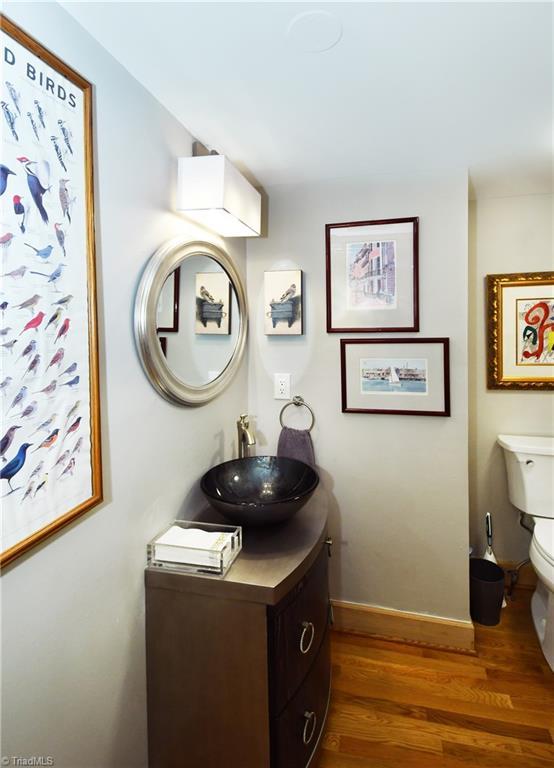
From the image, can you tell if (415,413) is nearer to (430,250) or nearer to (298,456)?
(298,456)

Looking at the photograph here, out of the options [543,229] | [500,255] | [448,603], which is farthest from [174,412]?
[543,229]

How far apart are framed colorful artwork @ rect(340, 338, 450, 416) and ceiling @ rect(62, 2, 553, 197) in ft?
2.66

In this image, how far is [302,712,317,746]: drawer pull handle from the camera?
1.37 meters

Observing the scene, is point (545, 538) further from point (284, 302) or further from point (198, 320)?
point (198, 320)

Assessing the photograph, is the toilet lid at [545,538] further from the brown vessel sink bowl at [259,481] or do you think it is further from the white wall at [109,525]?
the white wall at [109,525]

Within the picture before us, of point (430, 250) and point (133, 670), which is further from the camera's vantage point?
point (430, 250)

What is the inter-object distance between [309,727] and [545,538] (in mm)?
1291

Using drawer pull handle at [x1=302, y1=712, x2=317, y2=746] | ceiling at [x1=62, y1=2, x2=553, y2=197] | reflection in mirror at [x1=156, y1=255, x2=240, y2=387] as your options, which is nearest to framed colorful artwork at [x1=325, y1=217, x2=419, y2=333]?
ceiling at [x1=62, y1=2, x2=553, y2=197]

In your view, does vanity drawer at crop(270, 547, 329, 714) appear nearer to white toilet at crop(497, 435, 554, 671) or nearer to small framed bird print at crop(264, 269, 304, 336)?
small framed bird print at crop(264, 269, 304, 336)

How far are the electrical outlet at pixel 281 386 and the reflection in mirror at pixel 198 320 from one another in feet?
1.09

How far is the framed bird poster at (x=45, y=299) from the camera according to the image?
0.84 metres

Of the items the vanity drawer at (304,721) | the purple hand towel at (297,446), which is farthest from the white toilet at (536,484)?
the vanity drawer at (304,721)

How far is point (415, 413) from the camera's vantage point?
203 cm

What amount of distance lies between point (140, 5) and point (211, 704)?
1845 millimetres
